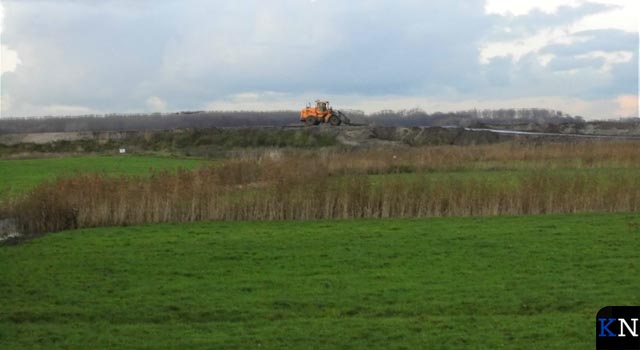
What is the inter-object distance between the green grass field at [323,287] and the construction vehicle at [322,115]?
46.2m

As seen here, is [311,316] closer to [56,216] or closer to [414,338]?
[414,338]

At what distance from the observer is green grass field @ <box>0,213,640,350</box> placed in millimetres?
9375

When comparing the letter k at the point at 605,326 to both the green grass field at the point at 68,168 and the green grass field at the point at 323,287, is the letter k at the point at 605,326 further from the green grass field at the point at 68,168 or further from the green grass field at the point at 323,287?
the green grass field at the point at 68,168

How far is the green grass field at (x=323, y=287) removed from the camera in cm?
938

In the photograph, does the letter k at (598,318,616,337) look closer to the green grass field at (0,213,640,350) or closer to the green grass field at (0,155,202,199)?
the green grass field at (0,213,640,350)

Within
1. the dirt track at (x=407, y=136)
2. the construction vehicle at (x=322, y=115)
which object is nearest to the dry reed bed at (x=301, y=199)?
the dirt track at (x=407, y=136)

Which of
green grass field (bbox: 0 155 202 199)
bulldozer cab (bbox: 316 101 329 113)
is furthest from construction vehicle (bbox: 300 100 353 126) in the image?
green grass field (bbox: 0 155 202 199)

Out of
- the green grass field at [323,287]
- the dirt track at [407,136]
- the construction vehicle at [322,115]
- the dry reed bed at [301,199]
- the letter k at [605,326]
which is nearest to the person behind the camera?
the letter k at [605,326]

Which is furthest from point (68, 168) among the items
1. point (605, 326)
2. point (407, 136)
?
point (605, 326)

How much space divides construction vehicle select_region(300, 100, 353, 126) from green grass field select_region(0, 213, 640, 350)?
46.2m

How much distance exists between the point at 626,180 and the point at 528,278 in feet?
35.9

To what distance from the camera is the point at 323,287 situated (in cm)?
1191

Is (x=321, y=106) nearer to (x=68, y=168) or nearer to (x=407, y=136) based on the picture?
(x=407, y=136)

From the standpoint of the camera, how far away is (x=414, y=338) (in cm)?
915
